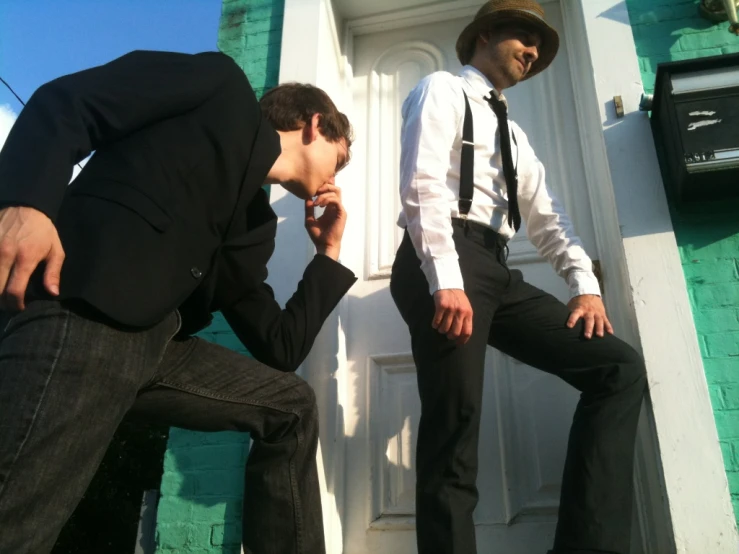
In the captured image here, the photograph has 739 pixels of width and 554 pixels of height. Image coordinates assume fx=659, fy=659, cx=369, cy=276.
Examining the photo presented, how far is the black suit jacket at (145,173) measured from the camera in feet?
3.64

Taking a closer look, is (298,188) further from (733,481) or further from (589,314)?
(733,481)

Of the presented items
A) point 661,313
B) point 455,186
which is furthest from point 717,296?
point 455,186

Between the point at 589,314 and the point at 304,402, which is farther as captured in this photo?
the point at 589,314

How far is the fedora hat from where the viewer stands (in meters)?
→ 2.27

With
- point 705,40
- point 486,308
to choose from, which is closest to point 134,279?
point 486,308

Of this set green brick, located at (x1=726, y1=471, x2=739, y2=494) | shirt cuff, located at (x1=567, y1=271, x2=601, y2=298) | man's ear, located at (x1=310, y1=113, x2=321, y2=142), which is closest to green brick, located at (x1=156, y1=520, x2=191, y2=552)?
man's ear, located at (x1=310, y1=113, x2=321, y2=142)

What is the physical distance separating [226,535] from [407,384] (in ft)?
2.79

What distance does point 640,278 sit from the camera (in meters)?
2.28

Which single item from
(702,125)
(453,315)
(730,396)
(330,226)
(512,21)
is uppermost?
(512,21)

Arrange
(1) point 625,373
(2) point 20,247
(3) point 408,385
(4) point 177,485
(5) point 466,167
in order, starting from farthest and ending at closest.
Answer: (3) point 408,385
(4) point 177,485
(5) point 466,167
(1) point 625,373
(2) point 20,247

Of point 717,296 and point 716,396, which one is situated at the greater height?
point 717,296

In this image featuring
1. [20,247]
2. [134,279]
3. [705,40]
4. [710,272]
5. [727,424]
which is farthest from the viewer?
[705,40]

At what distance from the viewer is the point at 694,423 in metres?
2.06

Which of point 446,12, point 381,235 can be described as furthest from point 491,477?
point 446,12
